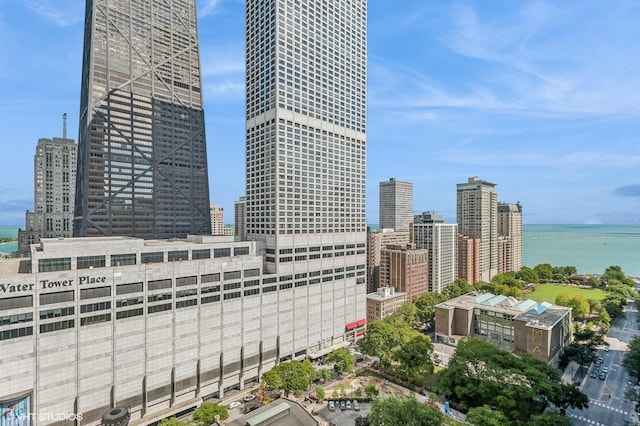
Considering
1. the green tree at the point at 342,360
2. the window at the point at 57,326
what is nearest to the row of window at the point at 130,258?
the window at the point at 57,326

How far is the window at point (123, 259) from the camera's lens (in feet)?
178

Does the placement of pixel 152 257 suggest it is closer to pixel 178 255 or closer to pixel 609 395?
pixel 178 255

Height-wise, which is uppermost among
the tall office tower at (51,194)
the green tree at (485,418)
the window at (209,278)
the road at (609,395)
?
the tall office tower at (51,194)

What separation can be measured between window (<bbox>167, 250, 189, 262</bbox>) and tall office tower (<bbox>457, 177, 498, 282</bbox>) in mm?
150471

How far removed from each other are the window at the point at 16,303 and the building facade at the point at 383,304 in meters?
94.2

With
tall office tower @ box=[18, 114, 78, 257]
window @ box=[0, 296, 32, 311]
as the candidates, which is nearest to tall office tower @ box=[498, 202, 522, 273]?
window @ box=[0, 296, 32, 311]

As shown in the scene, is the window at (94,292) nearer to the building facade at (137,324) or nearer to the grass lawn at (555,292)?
the building facade at (137,324)

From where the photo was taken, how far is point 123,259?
55.3m

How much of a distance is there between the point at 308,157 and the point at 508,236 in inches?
6365

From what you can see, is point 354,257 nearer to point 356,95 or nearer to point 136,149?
point 356,95

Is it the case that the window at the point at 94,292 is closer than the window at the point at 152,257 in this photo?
Yes

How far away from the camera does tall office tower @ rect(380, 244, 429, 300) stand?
5153 inches

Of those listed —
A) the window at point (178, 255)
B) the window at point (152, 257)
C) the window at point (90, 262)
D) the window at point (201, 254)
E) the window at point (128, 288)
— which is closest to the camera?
the window at point (90, 262)

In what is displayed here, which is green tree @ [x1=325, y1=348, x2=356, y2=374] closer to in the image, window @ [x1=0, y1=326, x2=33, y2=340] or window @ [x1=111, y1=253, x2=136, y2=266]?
window @ [x1=111, y1=253, x2=136, y2=266]
